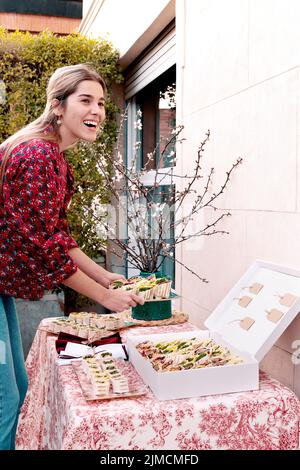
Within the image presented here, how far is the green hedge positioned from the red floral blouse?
2.61 meters

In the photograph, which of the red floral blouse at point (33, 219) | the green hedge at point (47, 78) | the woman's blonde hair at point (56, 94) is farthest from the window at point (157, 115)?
the red floral blouse at point (33, 219)

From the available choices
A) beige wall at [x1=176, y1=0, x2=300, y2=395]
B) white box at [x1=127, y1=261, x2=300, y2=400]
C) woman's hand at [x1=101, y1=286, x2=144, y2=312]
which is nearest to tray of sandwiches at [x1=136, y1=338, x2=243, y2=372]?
white box at [x1=127, y1=261, x2=300, y2=400]

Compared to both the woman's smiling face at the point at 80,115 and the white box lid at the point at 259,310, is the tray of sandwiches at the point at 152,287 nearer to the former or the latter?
the white box lid at the point at 259,310

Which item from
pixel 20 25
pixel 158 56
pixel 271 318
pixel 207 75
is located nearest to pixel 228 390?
pixel 271 318

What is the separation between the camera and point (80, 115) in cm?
168

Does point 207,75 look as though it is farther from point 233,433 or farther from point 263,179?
point 233,433

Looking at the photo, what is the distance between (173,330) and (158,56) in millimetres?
2115

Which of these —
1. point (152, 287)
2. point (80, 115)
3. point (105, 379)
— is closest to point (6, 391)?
point (105, 379)

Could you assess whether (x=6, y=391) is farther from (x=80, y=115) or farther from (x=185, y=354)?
(x=80, y=115)

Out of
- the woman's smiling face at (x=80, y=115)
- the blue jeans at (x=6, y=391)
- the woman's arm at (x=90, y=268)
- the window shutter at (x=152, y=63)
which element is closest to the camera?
the blue jeans at (x=6, y=391)

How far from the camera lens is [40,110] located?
4.28 metres

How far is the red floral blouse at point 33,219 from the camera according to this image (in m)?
1.45

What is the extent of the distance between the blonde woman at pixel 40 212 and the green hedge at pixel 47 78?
247 centimetres

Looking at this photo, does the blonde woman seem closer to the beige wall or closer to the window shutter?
the beige wall
